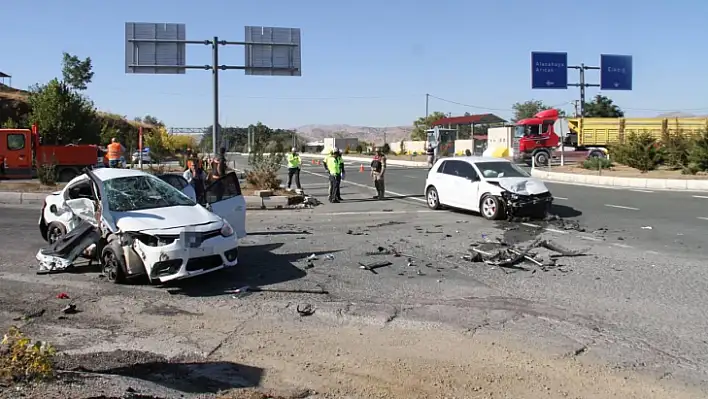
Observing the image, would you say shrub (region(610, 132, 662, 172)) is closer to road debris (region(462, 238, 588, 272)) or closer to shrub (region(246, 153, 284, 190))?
shrub (region(246, 153, 284, 190))

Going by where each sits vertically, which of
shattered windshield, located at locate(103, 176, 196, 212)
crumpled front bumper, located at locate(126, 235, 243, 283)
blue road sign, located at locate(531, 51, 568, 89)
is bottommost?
crumpled front bumper, located at locate(126, 235, 243, 283)

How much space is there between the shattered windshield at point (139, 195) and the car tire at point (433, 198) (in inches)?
377

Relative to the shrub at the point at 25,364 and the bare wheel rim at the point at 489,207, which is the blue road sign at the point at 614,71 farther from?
the shrub at the point at 25,364

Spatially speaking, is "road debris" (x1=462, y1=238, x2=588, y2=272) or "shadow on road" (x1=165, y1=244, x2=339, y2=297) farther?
"road debris" (x1=462, y1=238, x2=588, y2=272)

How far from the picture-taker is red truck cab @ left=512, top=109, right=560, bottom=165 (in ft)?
132

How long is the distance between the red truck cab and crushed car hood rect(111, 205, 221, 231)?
1360 inches

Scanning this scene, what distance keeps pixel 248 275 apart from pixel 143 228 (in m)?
1.61

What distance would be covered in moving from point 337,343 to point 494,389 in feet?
5.22

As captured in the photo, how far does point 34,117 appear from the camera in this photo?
3862 cm

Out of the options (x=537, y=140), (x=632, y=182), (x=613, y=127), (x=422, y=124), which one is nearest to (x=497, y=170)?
(x=632, y=182)

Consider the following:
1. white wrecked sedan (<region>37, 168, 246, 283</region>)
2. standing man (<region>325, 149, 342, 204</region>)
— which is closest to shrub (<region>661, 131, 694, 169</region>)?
standing man (<region>325, 149, 342, 204</region>)

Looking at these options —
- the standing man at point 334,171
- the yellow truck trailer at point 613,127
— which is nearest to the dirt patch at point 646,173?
the yellow truck trailer at point 613,127

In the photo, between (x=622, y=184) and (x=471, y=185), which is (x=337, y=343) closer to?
(x=471, y=185)

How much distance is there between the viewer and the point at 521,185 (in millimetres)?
14555
